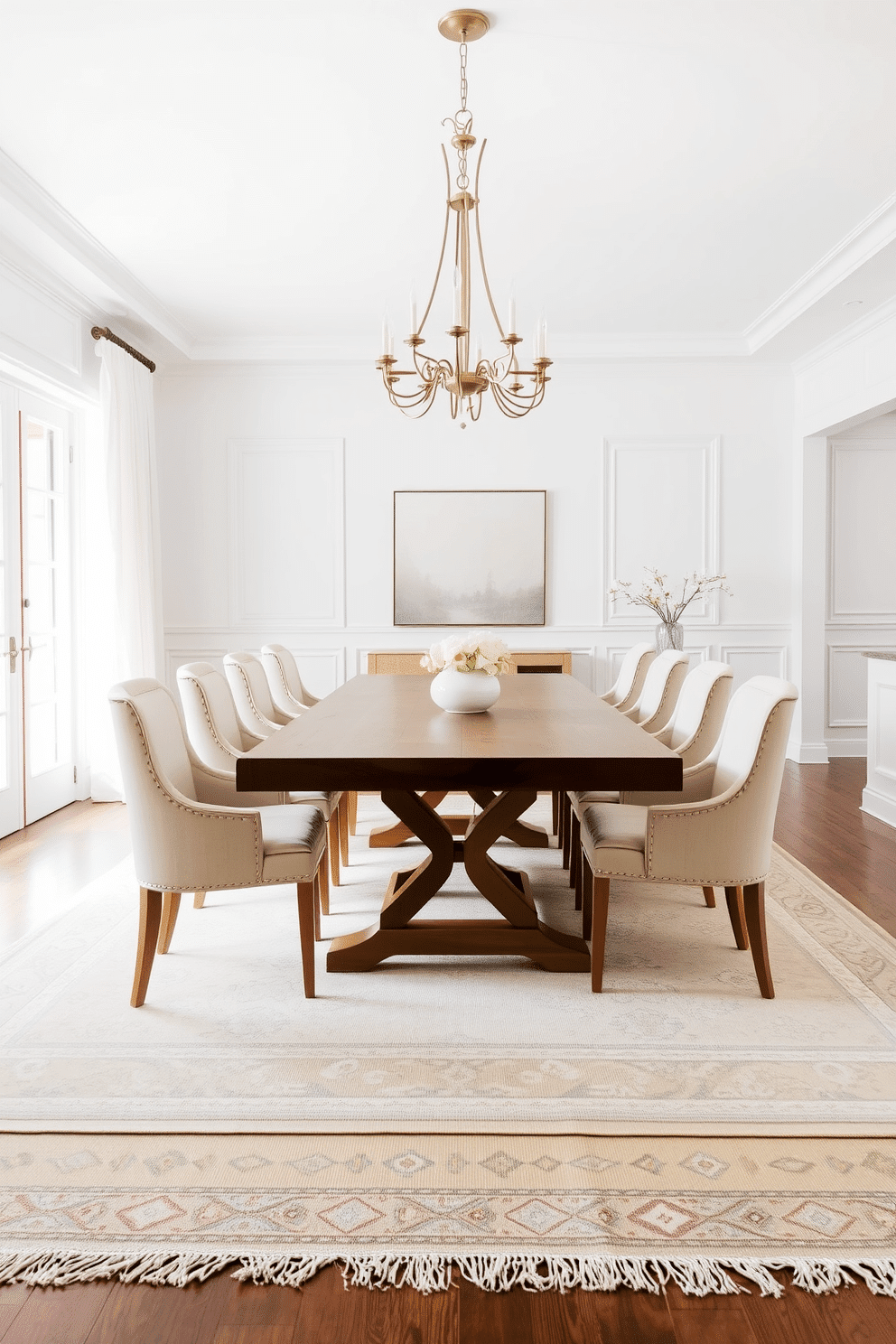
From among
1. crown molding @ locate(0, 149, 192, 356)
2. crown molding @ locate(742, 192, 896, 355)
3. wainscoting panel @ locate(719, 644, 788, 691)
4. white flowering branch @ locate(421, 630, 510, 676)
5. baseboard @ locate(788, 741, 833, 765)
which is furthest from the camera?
wainscoting panel @ locate(719, 644, 788, 691)

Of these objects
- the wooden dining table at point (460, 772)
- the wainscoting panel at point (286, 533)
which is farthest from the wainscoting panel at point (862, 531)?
the wooden dining table at point (460, 772)

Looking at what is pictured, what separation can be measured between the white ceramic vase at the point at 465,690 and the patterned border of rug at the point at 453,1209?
5.19ft

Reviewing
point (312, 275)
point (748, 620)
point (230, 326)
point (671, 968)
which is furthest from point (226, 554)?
point (671, 968)

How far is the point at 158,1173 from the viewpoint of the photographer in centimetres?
180

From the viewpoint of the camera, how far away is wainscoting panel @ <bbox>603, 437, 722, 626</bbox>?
6484mm

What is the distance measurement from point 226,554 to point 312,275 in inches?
88.0

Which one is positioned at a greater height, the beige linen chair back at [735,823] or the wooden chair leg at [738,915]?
the beige linen chair back at [735,823]

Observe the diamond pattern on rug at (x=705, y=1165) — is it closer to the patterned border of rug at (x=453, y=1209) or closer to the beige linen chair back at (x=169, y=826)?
the patterned border of rug at (x=453, y=1209)

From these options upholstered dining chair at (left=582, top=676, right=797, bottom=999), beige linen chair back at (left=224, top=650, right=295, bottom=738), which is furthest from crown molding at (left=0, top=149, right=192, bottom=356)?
upholstered dining chair at (left=582, top=676, right=797, bottom=999)

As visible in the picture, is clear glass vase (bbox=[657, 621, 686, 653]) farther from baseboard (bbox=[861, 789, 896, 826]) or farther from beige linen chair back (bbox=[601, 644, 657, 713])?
baseboard (bbox=[861, 789, 896, 826])

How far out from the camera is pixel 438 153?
3607 millimetres

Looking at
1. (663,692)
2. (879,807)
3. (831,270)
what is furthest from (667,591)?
(663,692)

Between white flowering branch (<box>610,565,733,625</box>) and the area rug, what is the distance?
11.2 feet

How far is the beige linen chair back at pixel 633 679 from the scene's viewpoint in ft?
15.0
